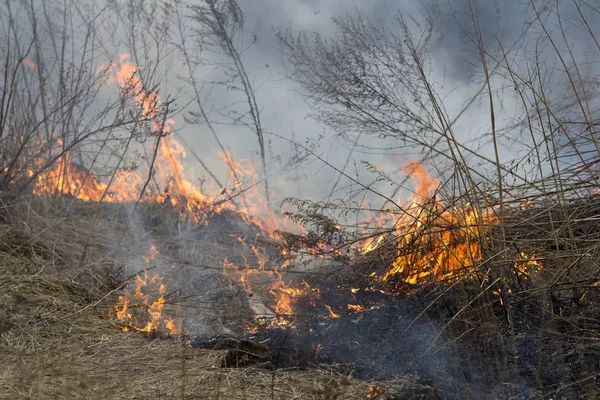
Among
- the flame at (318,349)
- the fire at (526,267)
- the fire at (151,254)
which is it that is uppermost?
the fire at (151,254)

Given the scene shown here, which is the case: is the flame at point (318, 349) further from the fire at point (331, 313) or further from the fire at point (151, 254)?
the fire at point (151, 254)

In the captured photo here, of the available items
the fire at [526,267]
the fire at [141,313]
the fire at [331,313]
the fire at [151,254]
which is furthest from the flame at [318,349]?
the fire at [151,254]

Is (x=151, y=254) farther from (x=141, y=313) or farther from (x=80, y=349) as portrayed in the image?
(x=80, y=349)

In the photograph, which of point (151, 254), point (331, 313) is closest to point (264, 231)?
point (151, 254)

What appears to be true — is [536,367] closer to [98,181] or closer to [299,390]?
[299,390]

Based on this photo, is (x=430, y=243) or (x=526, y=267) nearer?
(x=526, y=267)

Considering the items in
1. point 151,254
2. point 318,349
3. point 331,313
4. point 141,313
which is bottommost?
point 318,349

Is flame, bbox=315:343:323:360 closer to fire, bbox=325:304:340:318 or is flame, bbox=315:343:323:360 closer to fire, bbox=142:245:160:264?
fire, bbox=325:304:340:318

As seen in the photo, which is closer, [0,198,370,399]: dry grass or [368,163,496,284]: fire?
[0,198,370,399]: dry grass

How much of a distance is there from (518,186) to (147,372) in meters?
2.08

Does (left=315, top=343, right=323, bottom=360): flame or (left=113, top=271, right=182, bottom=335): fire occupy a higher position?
(left=113, top=271, right=182, bottom=335): fire

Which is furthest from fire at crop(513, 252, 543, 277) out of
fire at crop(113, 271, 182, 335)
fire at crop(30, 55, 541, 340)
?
fire at crop(113, 271, 182, 335)

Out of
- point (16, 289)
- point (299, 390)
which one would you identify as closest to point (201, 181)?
point (16, 289)

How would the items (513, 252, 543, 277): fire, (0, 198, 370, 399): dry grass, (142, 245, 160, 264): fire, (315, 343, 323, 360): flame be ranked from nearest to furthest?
(0, 198, 370, 399): dry grass, (513, 252, 543, 277): fire, (315, 343, 323, 360): flame, (142, 245, 160, 264): fire
